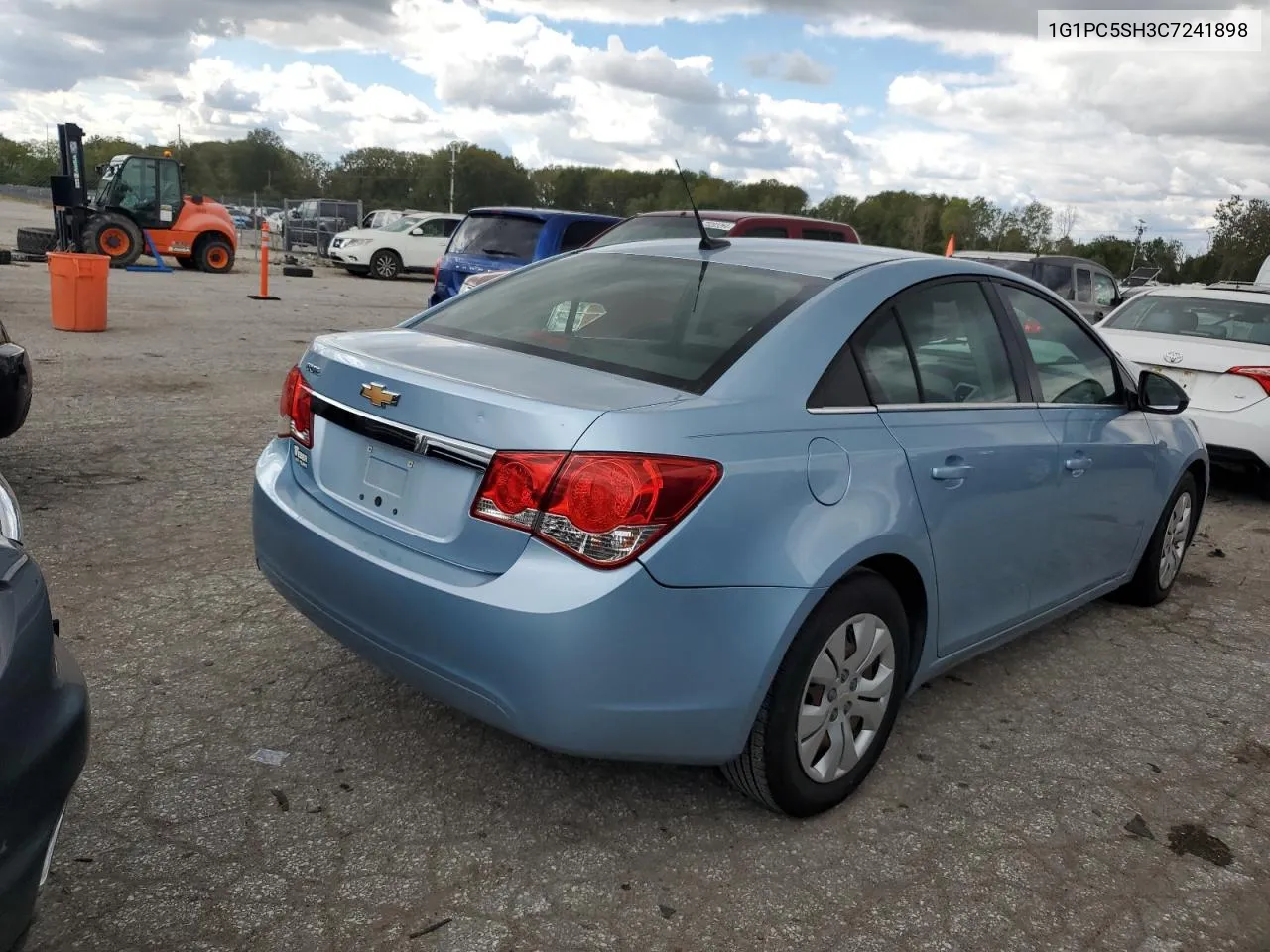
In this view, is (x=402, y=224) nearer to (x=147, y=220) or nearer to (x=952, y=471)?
(x=147, y=220)

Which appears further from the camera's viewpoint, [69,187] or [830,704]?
[69,187]

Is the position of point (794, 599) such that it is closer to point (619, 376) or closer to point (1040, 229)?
point (619, 376)

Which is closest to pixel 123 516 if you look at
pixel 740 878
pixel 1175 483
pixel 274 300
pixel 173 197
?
pixel 740 878

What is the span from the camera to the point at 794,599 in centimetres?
268

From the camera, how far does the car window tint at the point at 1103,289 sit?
14.1m

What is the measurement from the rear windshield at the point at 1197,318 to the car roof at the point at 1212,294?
0.10ft

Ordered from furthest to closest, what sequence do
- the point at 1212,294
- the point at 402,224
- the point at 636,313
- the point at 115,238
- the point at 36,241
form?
the point at 402,224
the point at 36,241
the point at 115,238
the point at 1212,294
the point at 636,313

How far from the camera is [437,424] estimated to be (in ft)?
8.78

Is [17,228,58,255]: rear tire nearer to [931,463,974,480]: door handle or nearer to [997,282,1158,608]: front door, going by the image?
[997,282,1158,608]: front door

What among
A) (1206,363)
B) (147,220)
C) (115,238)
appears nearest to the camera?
(1206,363)

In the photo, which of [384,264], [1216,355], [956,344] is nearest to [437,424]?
[956,344]

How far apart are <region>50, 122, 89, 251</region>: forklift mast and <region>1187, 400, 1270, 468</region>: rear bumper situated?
1630cm

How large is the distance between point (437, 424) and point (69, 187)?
702 inches

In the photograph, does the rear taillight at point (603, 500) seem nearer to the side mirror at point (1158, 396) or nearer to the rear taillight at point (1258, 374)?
the side mirror at point (1158, 396)
